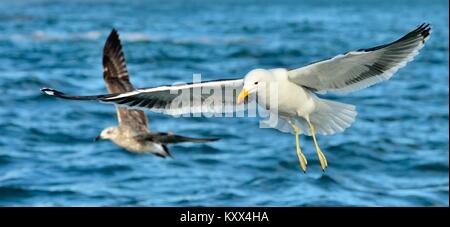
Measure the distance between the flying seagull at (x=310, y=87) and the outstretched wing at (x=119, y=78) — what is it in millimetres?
2409

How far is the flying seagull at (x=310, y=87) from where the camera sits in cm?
712

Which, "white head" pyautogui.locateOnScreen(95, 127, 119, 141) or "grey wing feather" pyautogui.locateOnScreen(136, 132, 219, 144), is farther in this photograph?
"white head" pyautogui.locateOnScreen(95, 127, 119, 141)

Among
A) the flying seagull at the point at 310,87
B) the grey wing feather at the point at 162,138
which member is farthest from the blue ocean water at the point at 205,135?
the flying seagull at the point at 310,87

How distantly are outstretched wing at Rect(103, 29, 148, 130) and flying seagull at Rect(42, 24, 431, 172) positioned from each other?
2409 mm

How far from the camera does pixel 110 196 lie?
12.3 meters

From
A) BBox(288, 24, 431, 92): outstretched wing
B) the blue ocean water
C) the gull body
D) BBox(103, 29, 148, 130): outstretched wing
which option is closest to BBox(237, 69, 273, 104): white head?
BBox(288, 24, 431, 92): outstretched wing

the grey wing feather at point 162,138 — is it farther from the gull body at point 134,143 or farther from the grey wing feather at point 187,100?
the grey wing feather at point 187,100

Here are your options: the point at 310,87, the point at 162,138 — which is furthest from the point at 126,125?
the point at 310,87

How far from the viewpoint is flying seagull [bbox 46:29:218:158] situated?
32.4 ft

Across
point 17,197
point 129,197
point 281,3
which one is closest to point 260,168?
point 129,197

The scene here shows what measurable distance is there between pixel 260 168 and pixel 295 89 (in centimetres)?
701

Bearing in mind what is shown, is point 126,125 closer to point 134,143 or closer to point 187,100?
point 134,143

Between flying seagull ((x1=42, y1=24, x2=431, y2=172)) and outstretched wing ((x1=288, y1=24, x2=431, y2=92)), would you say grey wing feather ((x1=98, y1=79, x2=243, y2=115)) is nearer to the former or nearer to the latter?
flying seagull ((x1=42, y1=24, x2=431, y2=172))

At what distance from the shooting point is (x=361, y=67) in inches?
297
